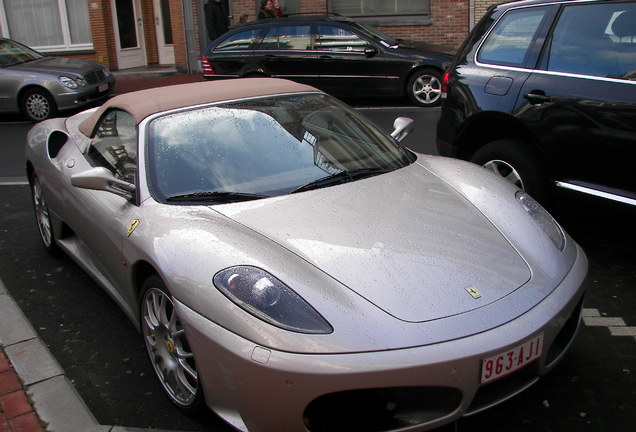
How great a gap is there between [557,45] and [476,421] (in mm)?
2977

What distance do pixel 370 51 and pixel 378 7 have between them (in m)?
5.23

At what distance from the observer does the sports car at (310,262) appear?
2559 mm

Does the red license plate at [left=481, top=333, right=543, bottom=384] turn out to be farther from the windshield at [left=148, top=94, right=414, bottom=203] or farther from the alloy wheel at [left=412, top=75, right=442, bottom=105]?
the alloy wheel at [left=412, top=75, right=442, bottom=105]

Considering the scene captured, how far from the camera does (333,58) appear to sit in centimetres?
1152

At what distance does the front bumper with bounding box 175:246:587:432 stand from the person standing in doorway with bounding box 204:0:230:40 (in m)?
12.9

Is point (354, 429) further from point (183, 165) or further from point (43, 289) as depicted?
point (43, 289)

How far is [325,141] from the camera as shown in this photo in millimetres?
3908

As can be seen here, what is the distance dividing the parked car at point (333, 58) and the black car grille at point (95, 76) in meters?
2.01

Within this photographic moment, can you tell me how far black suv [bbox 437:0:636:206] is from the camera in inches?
172

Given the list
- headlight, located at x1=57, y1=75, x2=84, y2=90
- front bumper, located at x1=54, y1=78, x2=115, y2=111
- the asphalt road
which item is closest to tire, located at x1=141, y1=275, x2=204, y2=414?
the asphalt road

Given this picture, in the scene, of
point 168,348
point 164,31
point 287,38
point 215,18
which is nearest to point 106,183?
point 168,348

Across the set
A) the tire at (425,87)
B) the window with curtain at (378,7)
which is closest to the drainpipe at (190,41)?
the window with curtain at (378,7)

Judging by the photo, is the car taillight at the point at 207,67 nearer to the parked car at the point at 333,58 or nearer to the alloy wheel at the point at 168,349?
the parked car at the point at 333,58

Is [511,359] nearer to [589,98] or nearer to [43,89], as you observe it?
[589,98]
